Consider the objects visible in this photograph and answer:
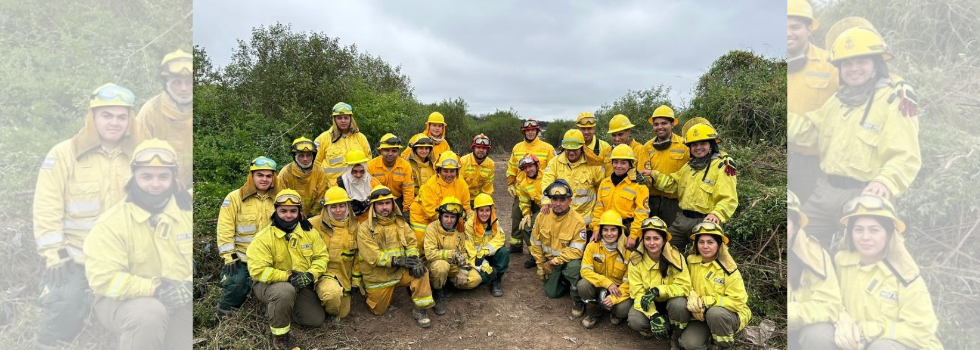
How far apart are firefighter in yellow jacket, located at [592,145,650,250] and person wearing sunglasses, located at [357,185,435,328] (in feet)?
A: 6.89

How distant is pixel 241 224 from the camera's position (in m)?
5.21

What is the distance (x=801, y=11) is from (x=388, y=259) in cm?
450

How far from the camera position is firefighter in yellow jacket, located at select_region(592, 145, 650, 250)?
5734 millimetres

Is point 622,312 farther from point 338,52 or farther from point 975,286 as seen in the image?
point 338,52

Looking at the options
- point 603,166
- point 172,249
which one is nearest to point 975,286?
point 603,166

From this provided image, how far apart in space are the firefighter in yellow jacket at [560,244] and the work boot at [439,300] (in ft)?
4.24

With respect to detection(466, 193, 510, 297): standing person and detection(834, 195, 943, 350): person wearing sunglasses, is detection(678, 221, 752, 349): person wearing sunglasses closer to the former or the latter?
detection(834, 195, 943, 350): person wearing sunglasses

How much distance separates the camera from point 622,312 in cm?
517

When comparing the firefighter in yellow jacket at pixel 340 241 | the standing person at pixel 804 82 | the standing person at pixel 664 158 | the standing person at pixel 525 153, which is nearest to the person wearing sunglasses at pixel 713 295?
the standing person at pixel 804 82

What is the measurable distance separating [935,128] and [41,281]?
265 inches

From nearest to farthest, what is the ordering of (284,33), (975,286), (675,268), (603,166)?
1. (975,286)
2. (675,268)
3. (603,166)
4. (284,33)

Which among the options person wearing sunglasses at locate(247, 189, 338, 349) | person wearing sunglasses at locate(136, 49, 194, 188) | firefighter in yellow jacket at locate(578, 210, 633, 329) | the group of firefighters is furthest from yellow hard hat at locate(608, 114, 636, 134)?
person wearing sunglasses at locate(136, 49, 194, 188)

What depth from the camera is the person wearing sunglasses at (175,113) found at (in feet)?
10.9

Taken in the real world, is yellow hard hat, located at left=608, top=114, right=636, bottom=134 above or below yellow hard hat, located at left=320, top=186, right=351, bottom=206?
above
